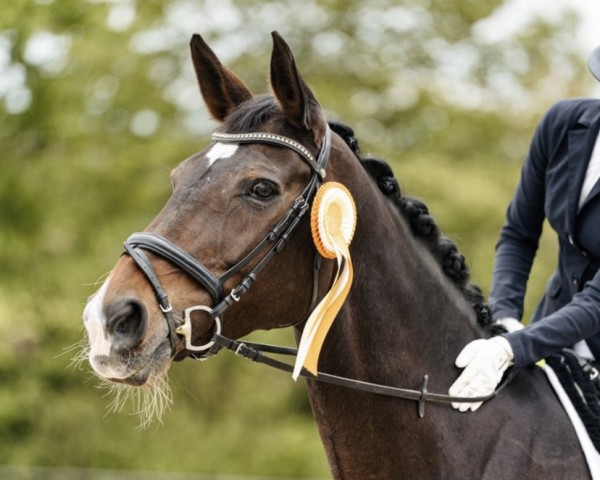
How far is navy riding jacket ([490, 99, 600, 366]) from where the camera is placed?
4.07 meters

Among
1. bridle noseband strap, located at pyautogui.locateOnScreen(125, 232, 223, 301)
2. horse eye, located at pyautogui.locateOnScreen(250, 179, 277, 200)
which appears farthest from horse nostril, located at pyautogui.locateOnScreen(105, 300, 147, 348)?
horse eye, located at pyautogui.locateOnScreen(250, 179, 277, 200)

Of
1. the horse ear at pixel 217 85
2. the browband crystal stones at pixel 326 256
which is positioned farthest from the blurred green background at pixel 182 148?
the browband crystal stones at pixel 326 256

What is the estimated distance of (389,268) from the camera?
13.3 feet

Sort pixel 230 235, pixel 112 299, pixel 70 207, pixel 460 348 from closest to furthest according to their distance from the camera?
1. pixel 112 299
2. pixel 230 235
3. pixel 460 348
4. pixel 70 207

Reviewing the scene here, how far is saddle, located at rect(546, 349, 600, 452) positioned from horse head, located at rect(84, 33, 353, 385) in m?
1.20

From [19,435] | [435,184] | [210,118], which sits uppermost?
[210,118]

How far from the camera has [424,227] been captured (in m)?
4.26

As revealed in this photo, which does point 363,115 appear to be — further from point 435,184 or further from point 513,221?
point 513,221

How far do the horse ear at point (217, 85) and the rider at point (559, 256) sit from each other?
1.51 meters

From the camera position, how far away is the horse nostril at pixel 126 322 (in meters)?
3.32

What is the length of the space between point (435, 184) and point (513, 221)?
1289cm

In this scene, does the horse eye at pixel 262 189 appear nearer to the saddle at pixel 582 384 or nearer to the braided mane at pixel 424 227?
the braided mane at pixel 424 227

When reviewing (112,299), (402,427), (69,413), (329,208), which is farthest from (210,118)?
(69,413)

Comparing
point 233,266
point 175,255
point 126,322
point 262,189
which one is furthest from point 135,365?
point 262,189
